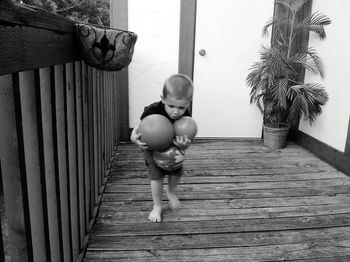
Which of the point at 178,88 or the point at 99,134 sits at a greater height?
the point at 178,88

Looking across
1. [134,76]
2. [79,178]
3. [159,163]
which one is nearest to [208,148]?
[134,76]

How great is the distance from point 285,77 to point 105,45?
2.55 m

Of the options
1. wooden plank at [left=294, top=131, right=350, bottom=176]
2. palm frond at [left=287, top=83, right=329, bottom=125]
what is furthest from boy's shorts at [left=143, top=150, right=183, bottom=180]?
palm frond at [left=287, top=83, right=329, bottom=125]

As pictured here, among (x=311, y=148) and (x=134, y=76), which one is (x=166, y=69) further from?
(x=311, y=148)

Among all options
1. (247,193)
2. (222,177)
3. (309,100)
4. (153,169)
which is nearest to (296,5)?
(309,100)

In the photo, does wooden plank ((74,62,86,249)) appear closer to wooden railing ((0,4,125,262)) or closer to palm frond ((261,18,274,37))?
wooden railing ((0,4,125,262))

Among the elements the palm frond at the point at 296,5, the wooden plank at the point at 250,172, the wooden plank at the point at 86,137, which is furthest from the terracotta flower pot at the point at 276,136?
the wooden plank at the point at 86,137

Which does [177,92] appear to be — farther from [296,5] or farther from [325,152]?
[296,5]

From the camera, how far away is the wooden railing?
2.41 ft

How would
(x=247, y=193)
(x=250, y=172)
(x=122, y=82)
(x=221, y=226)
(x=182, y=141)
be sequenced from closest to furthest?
(x=182, y=141) < (x=221, y=226) < (x=247, y=193) < (x=250, y=172) < (x=122, y=82)

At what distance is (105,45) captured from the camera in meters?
1.31

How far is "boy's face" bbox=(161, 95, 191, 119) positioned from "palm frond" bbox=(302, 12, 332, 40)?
2358 mm

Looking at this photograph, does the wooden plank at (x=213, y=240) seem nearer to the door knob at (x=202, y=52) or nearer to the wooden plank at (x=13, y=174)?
the wooden plank at (x=13, y=174)

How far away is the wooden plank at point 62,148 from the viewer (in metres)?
1.12
